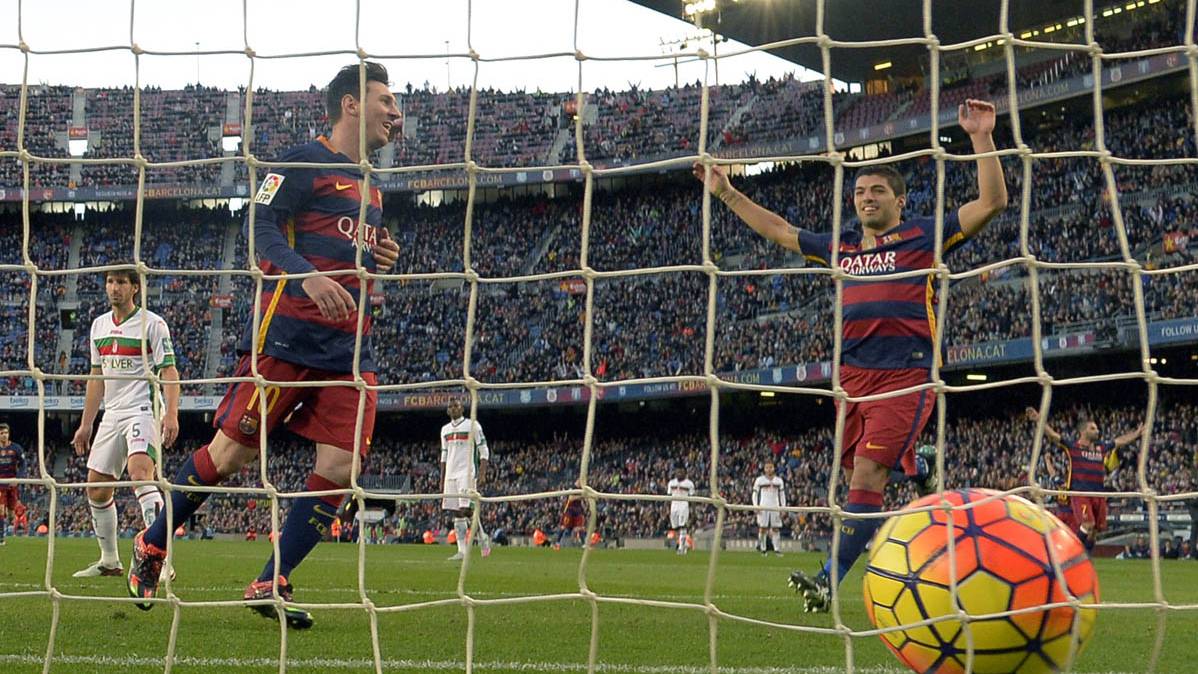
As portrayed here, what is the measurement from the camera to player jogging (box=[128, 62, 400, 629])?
4.93 m

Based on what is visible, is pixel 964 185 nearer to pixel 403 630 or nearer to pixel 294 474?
pixel 294 474

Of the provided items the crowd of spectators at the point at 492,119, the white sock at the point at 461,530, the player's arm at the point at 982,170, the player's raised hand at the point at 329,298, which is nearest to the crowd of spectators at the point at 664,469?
the white sock at the point at 461,530

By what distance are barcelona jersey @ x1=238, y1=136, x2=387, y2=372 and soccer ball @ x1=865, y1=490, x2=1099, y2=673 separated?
2323mm

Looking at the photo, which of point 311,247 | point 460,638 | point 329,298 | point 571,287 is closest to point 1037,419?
point 460,638

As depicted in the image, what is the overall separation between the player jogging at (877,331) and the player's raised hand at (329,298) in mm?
1850

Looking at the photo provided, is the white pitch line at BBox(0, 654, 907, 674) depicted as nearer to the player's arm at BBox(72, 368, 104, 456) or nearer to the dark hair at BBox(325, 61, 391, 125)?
the dark hair at BBox(325, 61, 391, 125)

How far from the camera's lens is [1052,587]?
10.8ft

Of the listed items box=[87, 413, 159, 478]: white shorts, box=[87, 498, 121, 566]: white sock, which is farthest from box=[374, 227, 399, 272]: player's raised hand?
box=[87, 498, 121, 566]: white sock

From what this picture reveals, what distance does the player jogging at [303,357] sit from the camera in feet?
16.2

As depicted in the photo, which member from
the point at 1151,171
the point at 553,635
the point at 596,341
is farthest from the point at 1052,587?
the point at 596,341

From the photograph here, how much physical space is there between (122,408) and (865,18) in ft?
81.9

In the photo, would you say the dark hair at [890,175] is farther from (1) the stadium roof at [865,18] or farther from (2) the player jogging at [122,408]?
(1) the stadium roof at [865,18]

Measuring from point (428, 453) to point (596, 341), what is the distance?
6.30 m

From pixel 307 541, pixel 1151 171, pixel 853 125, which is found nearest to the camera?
pixel 307 541
